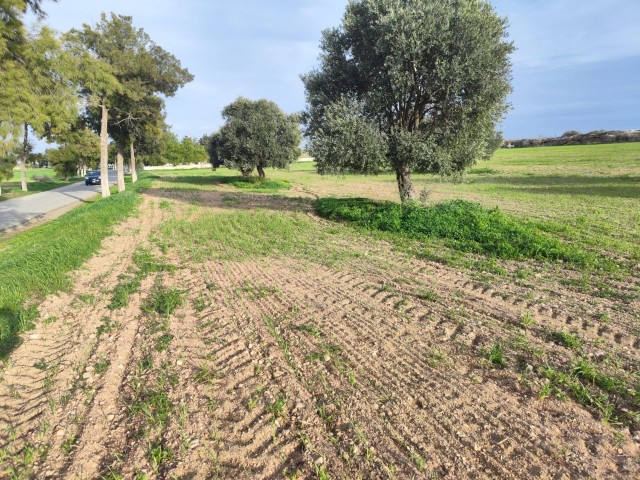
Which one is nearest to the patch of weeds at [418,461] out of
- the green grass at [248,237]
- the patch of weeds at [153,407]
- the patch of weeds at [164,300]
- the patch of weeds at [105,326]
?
the patch of weeds at [153,407]

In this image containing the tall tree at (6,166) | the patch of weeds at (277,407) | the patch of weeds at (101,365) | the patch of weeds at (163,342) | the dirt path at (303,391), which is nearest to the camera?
the dirt path at (303,391)

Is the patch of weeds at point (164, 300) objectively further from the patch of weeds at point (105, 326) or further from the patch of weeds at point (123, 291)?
the patch of weeds at point (105, 326)

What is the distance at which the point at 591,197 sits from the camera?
1845 cm

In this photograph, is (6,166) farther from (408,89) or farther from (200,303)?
(200,303)

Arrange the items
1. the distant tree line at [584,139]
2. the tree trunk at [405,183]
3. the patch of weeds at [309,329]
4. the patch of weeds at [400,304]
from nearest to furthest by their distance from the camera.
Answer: the patch of weeds at [309,329], the patch of weeds at [400,304], the tree trunk at [405,183], the distant tree line at [584,139]

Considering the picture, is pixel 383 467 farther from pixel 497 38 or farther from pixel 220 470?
pixel 497 38

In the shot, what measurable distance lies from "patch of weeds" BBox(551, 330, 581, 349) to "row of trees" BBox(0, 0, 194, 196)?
33.1ft

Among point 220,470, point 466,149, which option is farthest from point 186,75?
point 220,470

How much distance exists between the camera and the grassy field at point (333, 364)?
10.3ft

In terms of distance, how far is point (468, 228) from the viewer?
35.3 ft

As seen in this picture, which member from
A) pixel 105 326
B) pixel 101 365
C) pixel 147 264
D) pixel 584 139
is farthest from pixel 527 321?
pixel 584 139

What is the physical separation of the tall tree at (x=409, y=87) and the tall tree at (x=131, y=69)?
1490 cm

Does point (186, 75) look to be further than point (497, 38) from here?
Yes

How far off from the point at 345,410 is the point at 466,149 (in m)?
12.3
